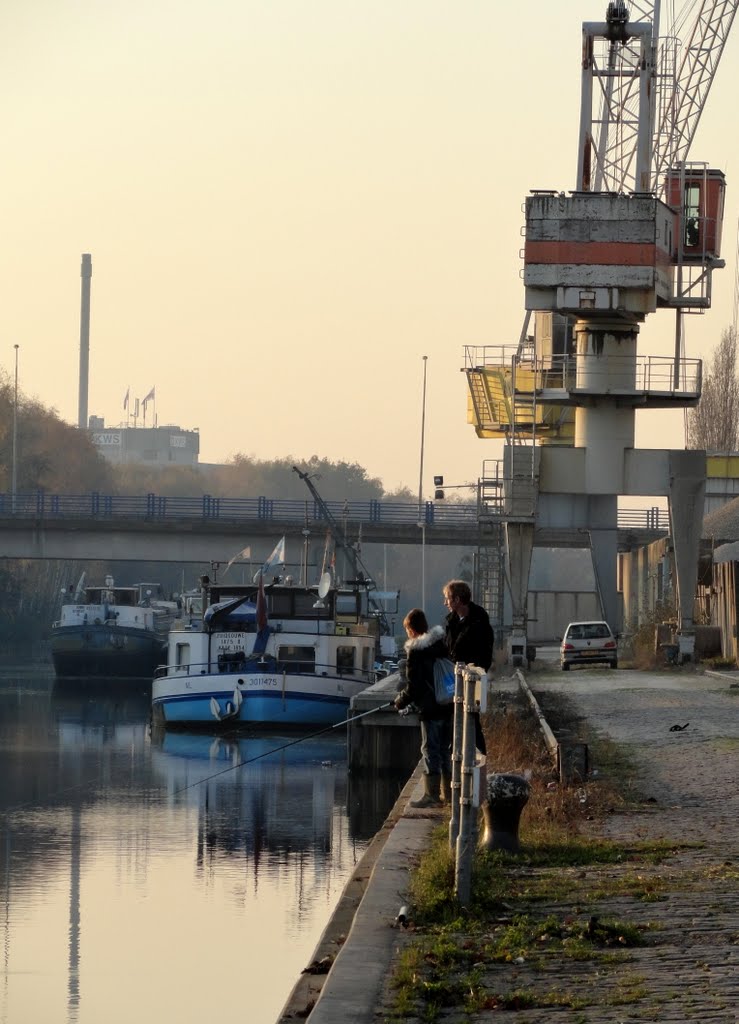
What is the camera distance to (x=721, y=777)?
18531 mm

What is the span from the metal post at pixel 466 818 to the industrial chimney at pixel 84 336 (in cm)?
14995

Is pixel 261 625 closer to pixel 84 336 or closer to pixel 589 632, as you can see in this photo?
pixel 589 632

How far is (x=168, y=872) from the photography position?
2048 centimetres

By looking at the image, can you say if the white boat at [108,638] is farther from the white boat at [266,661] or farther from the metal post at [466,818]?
the metal post at [466,818]

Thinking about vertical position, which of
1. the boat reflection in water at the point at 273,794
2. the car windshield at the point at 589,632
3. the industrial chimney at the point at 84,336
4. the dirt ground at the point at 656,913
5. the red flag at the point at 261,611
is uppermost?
the industrial chimney at the point at 84,336

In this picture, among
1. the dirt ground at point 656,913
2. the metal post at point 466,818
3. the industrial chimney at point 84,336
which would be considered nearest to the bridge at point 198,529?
the dirt ground at point 656,913

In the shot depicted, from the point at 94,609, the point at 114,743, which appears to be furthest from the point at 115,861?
the point at 94,609

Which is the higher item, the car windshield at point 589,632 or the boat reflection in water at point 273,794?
the car windshield at point 589,632

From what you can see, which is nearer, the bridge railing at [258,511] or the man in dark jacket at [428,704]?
the man in dark jacket at [428,704]

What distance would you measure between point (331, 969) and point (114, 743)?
32.6 m

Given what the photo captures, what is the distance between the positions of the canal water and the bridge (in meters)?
37.0

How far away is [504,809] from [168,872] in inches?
336

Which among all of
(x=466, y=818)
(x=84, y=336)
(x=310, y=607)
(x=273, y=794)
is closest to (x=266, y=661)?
(x=310, y=607)

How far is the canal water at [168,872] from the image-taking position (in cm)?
1391
